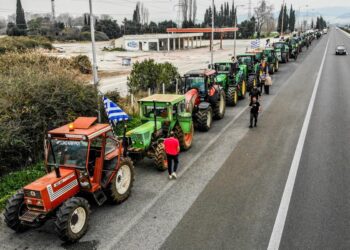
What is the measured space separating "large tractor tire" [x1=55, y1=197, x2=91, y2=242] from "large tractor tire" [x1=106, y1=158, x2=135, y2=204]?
109 centimetres

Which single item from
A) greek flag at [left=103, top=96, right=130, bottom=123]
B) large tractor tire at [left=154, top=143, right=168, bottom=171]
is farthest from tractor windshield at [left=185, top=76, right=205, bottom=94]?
large tractor tire at [left=154, top=143, right=168, bottom=171]

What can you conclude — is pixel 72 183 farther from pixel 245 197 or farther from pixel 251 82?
pixel 251 82

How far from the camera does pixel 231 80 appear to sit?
20422mm

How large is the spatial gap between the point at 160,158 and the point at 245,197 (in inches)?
118

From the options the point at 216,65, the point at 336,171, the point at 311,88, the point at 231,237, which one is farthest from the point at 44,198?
the point at 311,88

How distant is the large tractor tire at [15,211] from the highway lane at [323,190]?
5.61m

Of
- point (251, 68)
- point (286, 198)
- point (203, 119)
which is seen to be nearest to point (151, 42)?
point (251, 68)

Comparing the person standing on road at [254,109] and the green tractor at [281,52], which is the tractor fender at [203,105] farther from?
the green tractor at [281,52]

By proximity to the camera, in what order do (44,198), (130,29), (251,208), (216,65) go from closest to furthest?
(44,198) → (251,208) → (216,65) → (130,29)

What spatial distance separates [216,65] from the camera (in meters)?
A: 21.7

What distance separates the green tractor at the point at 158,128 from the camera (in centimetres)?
1090

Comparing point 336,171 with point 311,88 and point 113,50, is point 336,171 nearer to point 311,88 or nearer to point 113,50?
point 311,88

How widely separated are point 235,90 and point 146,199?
1231 cm

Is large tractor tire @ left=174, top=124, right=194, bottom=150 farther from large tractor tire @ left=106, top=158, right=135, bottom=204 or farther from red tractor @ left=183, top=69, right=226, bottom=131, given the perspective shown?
large tractor tire @ left=106, top=158, right=135, bottom=204
